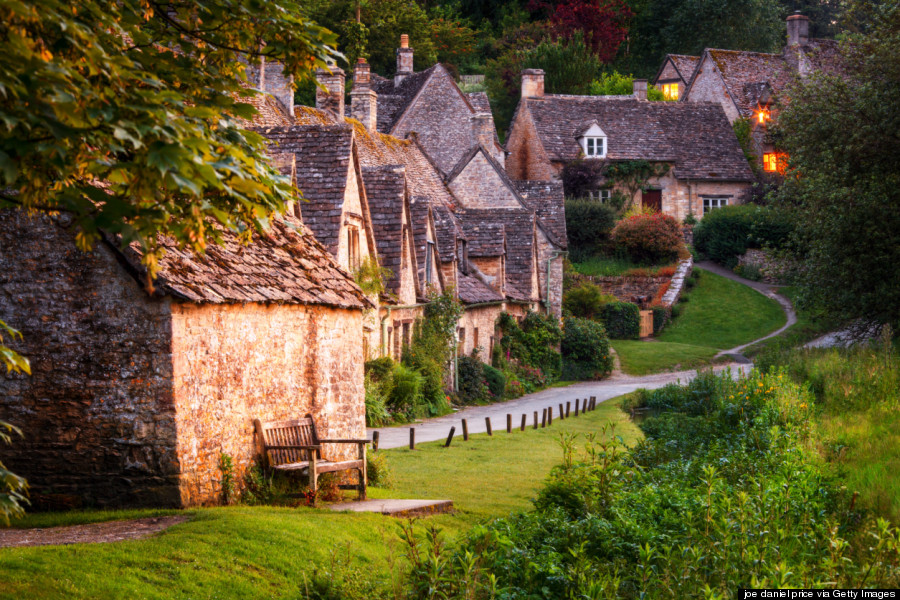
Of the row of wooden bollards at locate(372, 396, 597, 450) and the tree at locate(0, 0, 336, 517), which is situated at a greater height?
the tree at locate(0, 0, 336, 517)

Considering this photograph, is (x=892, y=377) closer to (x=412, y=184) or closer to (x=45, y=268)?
(x=45, y=268)

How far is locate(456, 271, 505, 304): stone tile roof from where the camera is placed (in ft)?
119

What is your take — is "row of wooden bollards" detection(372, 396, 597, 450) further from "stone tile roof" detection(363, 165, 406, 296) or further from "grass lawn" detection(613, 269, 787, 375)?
"grass lawn" detection(613, 269, 787, 375)

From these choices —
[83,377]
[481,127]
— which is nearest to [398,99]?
[481,127]

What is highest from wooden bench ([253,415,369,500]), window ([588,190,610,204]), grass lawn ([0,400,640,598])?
window ([588,190,610,204])

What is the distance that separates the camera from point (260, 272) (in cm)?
1368

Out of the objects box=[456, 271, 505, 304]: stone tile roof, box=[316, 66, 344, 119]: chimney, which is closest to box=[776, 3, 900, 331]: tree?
box=[456, 271, 505, 304]: stone tile roof

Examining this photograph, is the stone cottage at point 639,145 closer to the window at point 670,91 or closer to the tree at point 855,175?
the window at point 670,91

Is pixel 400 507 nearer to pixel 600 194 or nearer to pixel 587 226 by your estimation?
pixel 587 226

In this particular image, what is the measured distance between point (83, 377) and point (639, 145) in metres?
55.4

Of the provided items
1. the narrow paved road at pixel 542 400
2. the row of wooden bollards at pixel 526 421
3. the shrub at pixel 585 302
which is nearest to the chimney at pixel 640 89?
the narrow paved road at pixel 542 400

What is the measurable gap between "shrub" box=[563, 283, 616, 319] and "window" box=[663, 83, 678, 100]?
104ft

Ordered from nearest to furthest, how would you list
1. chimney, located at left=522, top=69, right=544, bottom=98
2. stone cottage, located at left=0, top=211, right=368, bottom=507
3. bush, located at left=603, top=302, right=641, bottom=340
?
stone cottage, located at left=0, top=211, right=368, bottom=507 → bush, located at left=603, top=302, right=641, bottom=340 → chimney, located at left=522, top=69, right=544, bottom=98

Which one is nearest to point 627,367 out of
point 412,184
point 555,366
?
point 555,366
